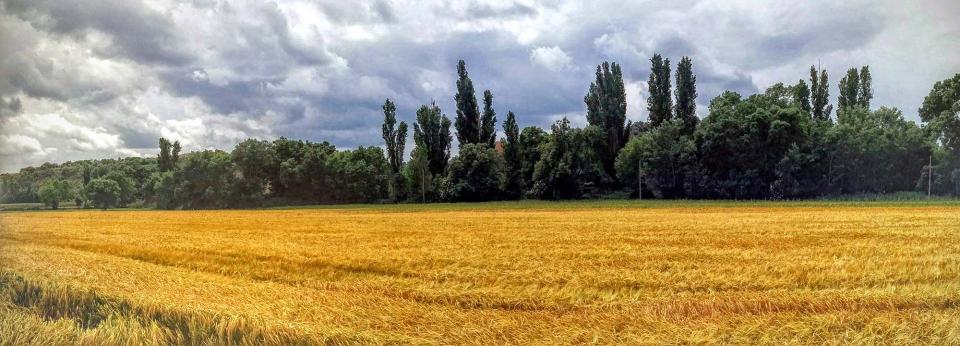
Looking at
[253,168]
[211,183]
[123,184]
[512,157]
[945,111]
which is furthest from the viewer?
[512,157]

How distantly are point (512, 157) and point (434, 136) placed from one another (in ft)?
22.8

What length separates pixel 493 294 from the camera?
4934mm

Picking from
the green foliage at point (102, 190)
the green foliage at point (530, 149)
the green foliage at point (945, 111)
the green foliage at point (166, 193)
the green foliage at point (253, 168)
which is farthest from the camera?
the green foliage at point (530, 149)

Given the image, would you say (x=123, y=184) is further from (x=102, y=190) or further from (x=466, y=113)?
(x=466, y=113)

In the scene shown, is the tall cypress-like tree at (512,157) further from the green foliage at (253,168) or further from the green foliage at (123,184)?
the green foliage at (123,184)

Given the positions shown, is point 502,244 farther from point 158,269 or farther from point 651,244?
point 158,269

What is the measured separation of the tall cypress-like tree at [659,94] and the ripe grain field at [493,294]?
1696 inches

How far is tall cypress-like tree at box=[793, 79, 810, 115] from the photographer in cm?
4334

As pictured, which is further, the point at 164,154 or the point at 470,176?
the point at 470,176

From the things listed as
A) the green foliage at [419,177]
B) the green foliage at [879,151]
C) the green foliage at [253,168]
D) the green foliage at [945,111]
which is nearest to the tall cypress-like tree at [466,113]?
the green foliage at [419,177]

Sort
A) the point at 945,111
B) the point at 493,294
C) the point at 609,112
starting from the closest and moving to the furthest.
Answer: the point at 945,111 → the point at 493,294 → the point at 609,112

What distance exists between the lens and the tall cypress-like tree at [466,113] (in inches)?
1983

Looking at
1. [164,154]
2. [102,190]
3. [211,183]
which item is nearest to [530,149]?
[211,183]

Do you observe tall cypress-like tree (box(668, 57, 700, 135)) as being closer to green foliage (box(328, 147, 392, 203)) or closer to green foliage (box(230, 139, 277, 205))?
green foliage (box(328, 147, 392, 203))
